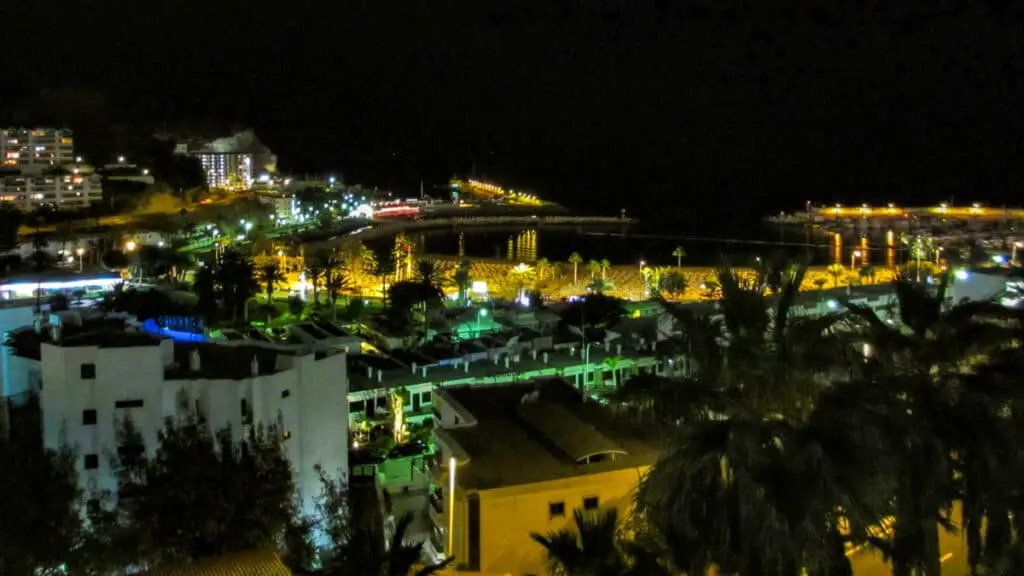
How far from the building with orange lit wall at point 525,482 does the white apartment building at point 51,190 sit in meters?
28.6

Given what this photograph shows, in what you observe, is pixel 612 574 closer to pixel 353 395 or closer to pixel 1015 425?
pixel 1015 425

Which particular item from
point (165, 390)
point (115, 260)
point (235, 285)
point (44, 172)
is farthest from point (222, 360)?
point (44, 172)

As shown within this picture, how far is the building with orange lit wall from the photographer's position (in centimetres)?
572

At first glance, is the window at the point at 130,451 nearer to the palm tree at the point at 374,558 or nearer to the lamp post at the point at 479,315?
the palm tree at the point at 374,558

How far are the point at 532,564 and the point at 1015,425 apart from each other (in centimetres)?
272

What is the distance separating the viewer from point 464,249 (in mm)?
50969

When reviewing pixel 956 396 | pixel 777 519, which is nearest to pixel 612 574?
pixel 777 519

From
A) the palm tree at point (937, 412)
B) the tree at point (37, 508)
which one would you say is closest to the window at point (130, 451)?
the tree at point (37, 508)

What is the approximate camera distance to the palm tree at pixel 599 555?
435 cm

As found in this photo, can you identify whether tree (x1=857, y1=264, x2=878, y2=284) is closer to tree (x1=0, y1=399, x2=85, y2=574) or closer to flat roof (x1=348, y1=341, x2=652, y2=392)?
flat roof (x1=348, y1=341, x2=652, y2=392)

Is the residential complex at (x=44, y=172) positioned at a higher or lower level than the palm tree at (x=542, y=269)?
higher

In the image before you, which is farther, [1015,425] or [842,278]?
[842,278]

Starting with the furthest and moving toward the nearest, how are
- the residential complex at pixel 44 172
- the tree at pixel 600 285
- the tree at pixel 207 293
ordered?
the residential complex at pixel 44 172, the tree at pixel 600 285, the tree at pixel 207 293

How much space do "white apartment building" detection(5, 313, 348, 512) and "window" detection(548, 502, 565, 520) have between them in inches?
100
